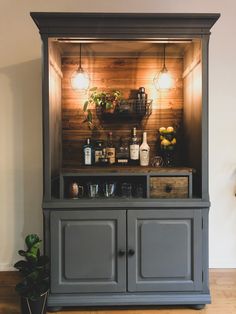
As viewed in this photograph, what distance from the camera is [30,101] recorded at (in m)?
2.79

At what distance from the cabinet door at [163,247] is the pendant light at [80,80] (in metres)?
1.17

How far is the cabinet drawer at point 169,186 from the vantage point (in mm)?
2309

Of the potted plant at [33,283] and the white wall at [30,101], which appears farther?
the white wall at [30,101]

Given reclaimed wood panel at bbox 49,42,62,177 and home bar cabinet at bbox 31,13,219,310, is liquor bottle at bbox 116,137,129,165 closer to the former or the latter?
home bar cabinet at bbox 31,13,219,310

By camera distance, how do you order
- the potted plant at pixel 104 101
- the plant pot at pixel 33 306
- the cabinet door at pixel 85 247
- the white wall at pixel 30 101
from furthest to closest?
the white wall at pixel 30 101 < the potted plant at pixel 104 101 < the cabinet door at pixel 85 247 < the plant pot at pixel 33 306

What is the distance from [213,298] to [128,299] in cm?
67

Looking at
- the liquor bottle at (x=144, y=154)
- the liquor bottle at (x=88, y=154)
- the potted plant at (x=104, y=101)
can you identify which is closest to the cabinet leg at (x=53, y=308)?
A: the liquor bottle at (x=88, y=154)

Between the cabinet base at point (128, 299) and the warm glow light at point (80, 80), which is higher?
the warm glow light at point (80, 80)

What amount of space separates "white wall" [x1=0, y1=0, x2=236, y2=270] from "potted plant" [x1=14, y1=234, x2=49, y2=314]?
0.65 m

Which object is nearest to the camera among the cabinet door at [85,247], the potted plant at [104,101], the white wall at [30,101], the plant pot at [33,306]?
the plant pot at [33,306]

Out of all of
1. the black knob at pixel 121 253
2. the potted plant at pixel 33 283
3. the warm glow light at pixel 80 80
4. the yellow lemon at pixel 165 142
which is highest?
the warm glow light at pixel 80 80

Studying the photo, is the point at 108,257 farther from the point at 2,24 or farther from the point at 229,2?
the point at 229,2

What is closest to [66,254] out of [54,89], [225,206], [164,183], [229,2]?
[164,183]

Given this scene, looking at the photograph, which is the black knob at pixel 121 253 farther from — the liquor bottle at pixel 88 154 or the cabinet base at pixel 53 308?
the liquor bottle at pixel 88 154
